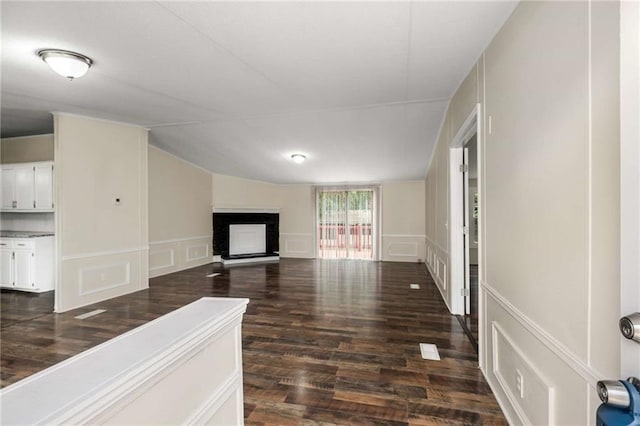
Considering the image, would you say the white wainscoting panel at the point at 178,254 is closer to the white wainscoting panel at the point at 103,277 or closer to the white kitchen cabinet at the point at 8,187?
the white wainscoting panel at the point at 103,277

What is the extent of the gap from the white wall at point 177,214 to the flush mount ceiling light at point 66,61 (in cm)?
350

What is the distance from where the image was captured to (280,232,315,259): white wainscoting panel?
8523mm

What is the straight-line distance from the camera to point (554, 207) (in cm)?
134

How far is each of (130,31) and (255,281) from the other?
4410 mm

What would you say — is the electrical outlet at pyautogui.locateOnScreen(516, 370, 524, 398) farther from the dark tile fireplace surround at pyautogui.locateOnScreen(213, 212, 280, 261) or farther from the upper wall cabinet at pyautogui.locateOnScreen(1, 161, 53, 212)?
the dark tile fireplace surround at pyautogui.locateOnScreen(213, 212, 280, 261)

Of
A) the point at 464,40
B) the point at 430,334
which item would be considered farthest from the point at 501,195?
the point at 430,334

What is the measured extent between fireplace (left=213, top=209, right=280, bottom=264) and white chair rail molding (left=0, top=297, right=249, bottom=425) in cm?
644

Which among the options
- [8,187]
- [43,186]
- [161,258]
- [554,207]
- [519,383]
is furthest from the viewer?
[161,258]

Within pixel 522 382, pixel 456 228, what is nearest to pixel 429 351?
pixel 522 382

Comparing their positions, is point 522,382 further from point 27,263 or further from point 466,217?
point 27,263

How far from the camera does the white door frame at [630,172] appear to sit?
29.5 inches

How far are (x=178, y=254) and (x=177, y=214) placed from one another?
90 cm

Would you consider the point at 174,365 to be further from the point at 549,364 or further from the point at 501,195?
the point at 501,195

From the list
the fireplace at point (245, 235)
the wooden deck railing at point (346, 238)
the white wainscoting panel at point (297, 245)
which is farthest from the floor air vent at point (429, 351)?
the white wainscoting panel at point (297, 245)
